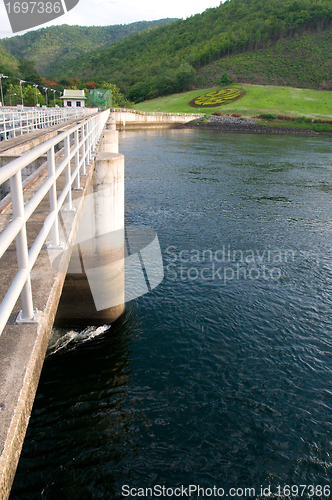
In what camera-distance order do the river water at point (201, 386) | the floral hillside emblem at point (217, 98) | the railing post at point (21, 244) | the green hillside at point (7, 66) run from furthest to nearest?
the green hillside at point (7, 66)
the floral hillside emblem at point (217, 98)
the river water at point (201, 386)
the railing post at point (21, 244)

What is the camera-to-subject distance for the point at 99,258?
30.2 ft

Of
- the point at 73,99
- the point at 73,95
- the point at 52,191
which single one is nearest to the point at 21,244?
the point at 52,191

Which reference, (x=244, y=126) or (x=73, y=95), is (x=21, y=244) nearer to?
(x=244, y=126)

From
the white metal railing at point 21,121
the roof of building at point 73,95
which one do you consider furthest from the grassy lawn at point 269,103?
the white metal railing at point 21,121

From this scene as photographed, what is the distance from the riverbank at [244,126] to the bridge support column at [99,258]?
80354 mm

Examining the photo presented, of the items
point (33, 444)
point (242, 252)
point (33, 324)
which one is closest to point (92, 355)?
point (33, 444)

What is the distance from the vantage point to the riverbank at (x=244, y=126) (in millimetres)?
85000

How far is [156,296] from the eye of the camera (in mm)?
11312

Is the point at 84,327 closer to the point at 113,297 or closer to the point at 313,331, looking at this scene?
the point at 113,297

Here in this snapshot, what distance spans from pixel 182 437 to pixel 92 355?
310 centimetres

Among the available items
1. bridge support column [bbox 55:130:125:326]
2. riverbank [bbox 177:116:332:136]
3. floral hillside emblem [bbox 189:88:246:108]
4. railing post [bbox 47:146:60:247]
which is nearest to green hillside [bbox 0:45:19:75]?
floral hillside emblem [bbox 189:88:246:108]

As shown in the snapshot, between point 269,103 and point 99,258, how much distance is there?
367 ft

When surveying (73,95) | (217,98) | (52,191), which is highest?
(217,98)

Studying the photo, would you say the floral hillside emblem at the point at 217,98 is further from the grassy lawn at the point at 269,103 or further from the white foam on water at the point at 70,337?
the white foam on water at the point at 70,337
